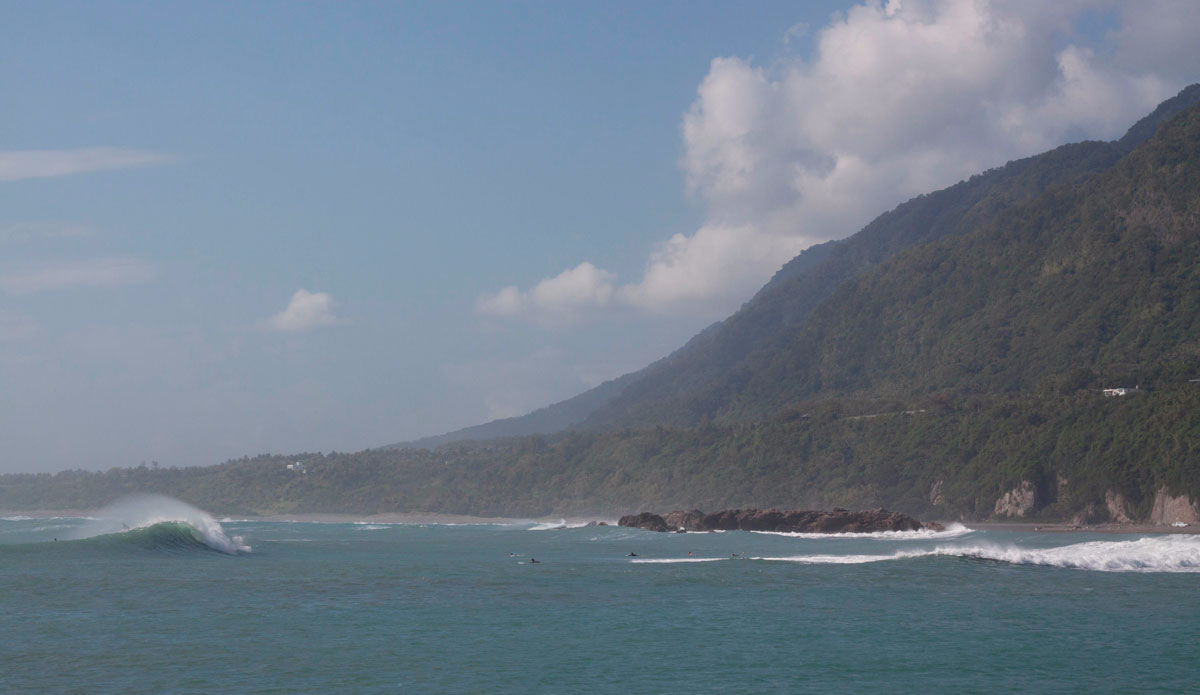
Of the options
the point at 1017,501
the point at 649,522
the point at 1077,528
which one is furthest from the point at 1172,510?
the point at 649,522

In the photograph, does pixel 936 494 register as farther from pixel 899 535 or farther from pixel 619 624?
pixel 619 624

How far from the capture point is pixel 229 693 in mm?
22953

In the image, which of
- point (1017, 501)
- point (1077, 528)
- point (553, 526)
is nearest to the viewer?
point (1077, 528)

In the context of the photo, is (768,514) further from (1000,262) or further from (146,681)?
(1000,262)

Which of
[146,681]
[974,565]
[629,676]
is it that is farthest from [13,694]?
[974,565]

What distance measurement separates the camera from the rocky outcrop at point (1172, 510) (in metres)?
84.7

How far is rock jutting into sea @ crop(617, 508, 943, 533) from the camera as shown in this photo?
8750 cm

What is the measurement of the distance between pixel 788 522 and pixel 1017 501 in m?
26.5

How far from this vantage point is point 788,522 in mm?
97062

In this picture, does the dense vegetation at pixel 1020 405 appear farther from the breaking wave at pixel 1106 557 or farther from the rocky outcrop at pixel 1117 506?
the breaking wave at pixel 1106 557

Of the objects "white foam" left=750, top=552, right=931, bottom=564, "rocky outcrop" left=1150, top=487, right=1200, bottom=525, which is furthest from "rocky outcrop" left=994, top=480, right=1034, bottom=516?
"white foam" left=750, top=552, right=931, bottom=564

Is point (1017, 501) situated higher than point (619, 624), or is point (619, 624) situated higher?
point (1017, 501)

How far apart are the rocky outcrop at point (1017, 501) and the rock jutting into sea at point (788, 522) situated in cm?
1155

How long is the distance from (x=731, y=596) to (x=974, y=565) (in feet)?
49.0
